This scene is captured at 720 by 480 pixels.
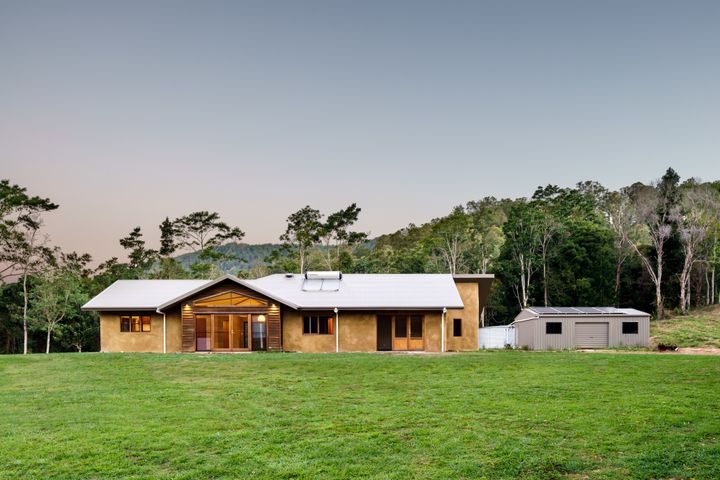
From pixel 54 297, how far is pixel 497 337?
3494 centimetres

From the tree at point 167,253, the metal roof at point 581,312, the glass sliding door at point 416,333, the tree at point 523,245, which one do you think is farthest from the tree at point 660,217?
the tree at point 167,253

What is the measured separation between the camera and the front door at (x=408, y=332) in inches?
1045

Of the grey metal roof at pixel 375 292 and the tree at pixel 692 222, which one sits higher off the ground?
the tree at pixel 692 222

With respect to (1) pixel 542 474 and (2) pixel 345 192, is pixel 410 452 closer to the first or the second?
(1) pixel 542 474

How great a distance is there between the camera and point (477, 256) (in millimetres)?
59094

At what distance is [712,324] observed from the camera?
3822 cm

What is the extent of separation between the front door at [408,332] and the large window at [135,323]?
12.9 metres

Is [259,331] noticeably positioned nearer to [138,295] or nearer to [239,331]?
[239,331]

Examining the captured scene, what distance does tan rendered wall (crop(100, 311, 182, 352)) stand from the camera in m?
26.8

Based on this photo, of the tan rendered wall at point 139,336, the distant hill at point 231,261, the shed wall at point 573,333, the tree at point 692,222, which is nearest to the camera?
the tan rendered wall at point 139,336

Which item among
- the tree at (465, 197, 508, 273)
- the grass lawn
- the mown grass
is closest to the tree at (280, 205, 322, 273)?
the tree at (465, 197, 508, 273)

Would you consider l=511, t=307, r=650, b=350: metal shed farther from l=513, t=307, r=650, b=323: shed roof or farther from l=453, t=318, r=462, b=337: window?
l=453, t=318, r=462, b=337: window

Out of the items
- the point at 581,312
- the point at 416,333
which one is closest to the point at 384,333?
the point at 416,333

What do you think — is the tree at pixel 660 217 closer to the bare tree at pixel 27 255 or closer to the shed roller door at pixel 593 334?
the shed roller door at pixel 593 334
